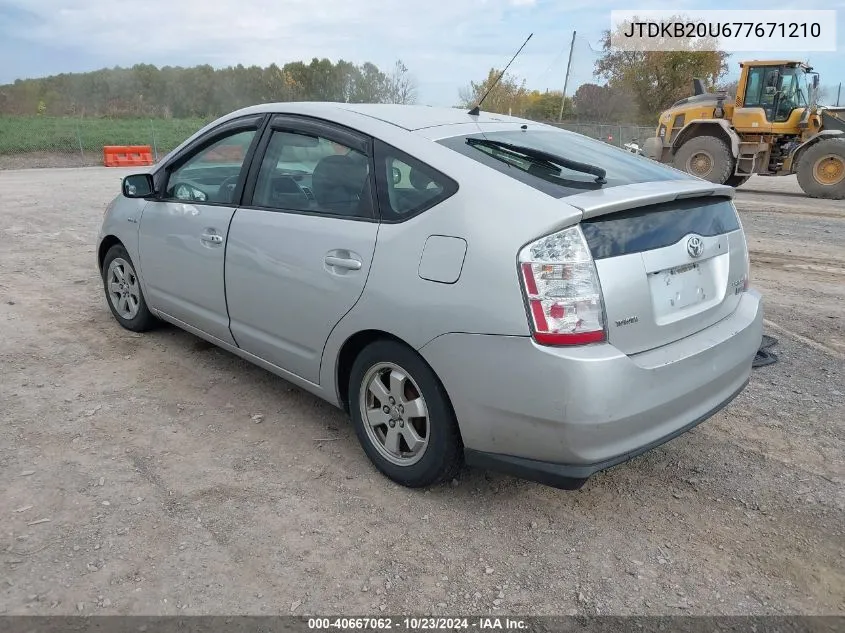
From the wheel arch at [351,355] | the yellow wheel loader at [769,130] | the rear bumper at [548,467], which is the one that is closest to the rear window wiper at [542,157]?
the wheel arch at [351,355]

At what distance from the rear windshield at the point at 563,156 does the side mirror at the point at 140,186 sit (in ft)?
7.58

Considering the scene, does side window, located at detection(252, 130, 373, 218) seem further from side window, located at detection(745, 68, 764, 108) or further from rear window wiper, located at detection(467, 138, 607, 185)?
side window, located at detection(745, 68, 764, 108)

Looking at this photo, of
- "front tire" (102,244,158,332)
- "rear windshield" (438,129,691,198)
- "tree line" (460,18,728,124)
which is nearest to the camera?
"rear windshield" (438,129,691,198)

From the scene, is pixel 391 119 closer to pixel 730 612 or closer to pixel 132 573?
pixel 132 573

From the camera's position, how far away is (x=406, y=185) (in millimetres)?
2846

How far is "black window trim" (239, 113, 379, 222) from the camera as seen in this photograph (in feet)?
9.93

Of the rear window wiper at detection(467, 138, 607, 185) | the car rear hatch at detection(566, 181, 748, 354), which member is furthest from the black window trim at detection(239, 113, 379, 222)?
the car rear hatch at detection(566, 181, 748, 354)

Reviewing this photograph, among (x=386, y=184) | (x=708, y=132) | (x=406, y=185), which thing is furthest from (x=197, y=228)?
(x=708, y=132)

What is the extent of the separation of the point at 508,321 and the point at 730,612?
124 cm

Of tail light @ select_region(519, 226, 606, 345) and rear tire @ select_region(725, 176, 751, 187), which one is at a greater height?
tail light @ select_region(519, 226, 606, 345)

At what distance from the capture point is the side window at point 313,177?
3.04 meters

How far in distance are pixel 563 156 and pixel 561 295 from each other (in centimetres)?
101

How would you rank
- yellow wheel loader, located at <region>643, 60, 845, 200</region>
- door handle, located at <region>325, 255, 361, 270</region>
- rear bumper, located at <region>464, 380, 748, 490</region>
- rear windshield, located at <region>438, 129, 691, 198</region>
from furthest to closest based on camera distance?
yellow wheel loader, located at <region>643, 60, 845, 200</region>
door handle, located at <region>325, 255, 361, 270</region>
rear windshield, located at <region>438, 129, 691, 198</region>
rear bumper, located at <region>464, 380, 748, 490</region>

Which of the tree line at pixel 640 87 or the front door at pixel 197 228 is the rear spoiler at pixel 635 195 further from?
the tree line at pixel 640 87
